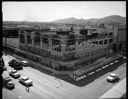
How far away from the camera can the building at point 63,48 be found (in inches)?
802

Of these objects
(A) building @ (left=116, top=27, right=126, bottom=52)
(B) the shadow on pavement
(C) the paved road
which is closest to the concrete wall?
(C) the paved road

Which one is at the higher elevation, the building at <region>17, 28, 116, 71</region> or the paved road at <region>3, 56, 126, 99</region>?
the building at <region>17, 28, 116, 71</region>

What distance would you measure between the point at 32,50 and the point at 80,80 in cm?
1369

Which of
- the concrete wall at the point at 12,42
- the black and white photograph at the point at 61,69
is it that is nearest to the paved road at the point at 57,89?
the black and white photograph at the point at 61,69

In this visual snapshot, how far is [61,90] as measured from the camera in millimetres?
14625

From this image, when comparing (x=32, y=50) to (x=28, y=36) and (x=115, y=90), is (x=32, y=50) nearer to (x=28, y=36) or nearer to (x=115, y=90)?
(x=28, y=36)

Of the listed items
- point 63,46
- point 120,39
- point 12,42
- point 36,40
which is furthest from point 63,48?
point 120,39

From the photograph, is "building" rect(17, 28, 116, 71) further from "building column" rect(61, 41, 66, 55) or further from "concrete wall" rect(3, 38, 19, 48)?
"concrete wall" rect(3, 38, 19, 48)

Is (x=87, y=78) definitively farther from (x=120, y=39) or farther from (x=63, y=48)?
(x=120, y=39)

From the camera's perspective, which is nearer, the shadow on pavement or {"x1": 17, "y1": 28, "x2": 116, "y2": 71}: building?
the shadow on pavement

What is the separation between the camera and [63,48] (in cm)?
1980

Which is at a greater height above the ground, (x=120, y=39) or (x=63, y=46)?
(x=120, y=39)

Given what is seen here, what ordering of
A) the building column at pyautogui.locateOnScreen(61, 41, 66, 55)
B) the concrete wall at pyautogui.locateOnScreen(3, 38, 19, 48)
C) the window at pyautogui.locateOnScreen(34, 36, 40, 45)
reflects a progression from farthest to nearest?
the concrete wall at pyautogui.locateOnScreen(3, 38, 19, 48)
the window at pyautogui.locateOnScreen(34, 36, 40, 45)
the building column at pyautogui.locateOnScreen(61, 41, 66, 55)

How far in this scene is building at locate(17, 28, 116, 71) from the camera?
20.4 m
